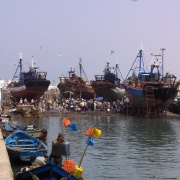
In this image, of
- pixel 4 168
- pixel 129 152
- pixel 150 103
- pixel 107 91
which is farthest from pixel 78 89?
pixel 4 168

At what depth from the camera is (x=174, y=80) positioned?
5347 centimetres

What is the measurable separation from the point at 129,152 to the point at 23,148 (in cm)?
696

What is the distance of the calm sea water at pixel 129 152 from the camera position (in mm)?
20000

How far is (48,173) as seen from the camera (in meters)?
14.4

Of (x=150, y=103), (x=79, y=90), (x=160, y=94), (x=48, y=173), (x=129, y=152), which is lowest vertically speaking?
(x=129, y=152)

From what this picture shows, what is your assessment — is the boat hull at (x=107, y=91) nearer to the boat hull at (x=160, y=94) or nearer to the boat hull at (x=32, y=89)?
the boat hull at (x=32, y=89)

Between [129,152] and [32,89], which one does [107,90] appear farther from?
[129,152]

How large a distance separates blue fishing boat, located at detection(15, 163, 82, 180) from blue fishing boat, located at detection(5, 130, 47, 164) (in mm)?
5717

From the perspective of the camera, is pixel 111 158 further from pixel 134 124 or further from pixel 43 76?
pixel 43 76

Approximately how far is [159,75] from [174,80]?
5.66 meters

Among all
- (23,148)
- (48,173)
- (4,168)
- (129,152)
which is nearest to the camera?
(48,173)

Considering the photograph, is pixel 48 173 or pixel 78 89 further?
pixel 78 89

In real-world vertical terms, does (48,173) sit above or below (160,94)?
below

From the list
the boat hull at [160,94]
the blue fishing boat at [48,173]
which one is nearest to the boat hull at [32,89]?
the boat hull at [160,94]
